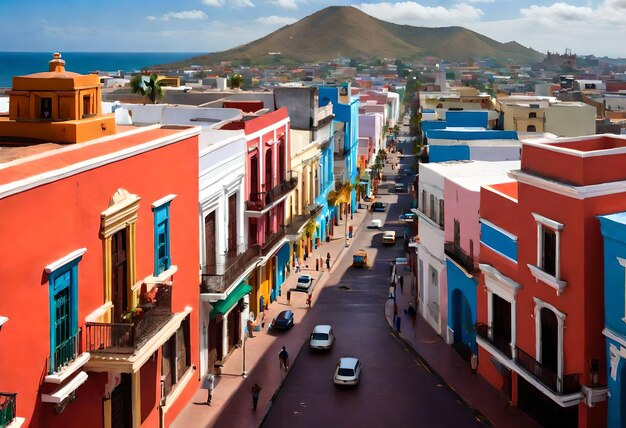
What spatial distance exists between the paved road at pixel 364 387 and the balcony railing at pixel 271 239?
333 centimetres

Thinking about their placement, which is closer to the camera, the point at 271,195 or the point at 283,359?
the point at 283,359

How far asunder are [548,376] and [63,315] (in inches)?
463

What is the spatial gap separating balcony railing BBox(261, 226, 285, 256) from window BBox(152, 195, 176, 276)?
1203 centimetres

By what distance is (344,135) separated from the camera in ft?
191

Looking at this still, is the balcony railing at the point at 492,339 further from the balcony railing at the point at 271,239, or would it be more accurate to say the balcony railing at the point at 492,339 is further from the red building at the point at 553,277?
the balcony railing at the point at 271,239

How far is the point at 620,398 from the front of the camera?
18.8 meters

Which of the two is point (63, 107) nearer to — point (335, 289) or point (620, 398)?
point (620, 398)

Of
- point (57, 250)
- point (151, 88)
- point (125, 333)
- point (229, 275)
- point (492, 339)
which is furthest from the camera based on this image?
point (151, 88)

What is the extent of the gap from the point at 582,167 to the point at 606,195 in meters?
0.85

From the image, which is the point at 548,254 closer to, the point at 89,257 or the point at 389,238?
the point at 89,257

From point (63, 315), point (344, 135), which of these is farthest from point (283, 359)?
point (344, 135)

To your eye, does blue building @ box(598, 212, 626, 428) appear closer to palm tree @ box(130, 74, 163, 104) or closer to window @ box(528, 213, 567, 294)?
window @ box(528, 213, 567, 294)

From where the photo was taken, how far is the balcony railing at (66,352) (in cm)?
1476

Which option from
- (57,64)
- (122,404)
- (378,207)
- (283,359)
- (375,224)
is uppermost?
(57,64)
